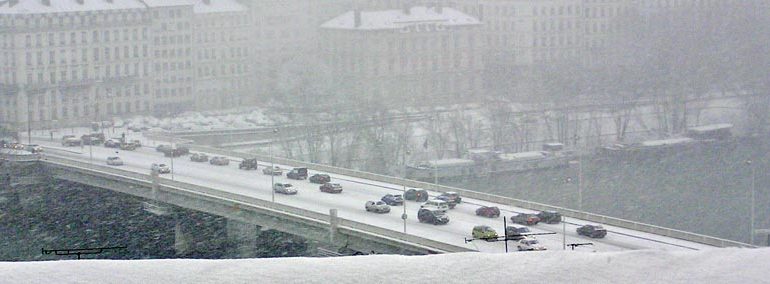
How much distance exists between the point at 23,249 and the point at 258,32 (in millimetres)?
3300

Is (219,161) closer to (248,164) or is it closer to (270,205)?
(248,164)

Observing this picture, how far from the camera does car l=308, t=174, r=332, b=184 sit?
17.8 ft

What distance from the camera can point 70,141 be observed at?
6.70 m

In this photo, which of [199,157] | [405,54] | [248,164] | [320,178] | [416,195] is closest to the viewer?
[416,195]

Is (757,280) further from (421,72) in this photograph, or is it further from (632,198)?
(421,72)

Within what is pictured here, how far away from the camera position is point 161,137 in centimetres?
698

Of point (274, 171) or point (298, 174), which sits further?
point (274, 171)

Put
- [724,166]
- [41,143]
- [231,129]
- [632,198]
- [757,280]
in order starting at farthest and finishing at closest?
[231,129]
[41,143]
[724,166]
[632,198]
[757,280]

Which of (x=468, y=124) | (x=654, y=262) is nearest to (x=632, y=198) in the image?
(x=468, y=124)

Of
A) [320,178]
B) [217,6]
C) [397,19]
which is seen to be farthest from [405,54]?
[320,178]

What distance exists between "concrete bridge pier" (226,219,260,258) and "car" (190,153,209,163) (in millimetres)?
1397

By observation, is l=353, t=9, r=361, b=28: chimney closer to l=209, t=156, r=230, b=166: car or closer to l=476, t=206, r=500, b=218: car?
l=209, t=156, r=230, b=166: car

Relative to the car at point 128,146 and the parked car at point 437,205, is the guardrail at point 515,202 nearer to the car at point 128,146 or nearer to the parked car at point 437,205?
the parked car at point 437,205

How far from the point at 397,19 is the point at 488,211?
4.10 m
